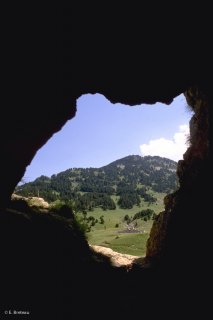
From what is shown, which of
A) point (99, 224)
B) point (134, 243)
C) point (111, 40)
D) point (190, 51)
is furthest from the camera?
point (99, 224)

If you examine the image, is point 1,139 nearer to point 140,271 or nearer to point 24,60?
point 24,60

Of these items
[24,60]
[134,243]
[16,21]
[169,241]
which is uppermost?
[16,21]

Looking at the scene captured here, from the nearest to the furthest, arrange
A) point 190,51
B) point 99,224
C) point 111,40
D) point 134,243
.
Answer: point 111,40 < point 190,51 < point 134,243 < point 99,224

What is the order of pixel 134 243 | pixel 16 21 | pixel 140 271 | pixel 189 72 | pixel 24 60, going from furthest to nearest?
1. pixel 134 243
2. pixel 140 271
3. pixel 189 72
4. pixel 24 60
5. pixel 16 21

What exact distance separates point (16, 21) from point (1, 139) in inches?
182

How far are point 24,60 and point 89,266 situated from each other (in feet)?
34.1

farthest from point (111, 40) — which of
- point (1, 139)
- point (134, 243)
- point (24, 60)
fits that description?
point (134, 243)

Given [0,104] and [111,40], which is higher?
[111,40]

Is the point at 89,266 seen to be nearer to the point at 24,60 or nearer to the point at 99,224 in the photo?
the point at 24,60

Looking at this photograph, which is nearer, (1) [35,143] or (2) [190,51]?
(2) [190,51]

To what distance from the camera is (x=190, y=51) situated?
14.0 metres

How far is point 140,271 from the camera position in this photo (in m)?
17.2

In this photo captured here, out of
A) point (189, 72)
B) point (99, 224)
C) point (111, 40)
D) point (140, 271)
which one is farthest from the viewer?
point (99, 224)

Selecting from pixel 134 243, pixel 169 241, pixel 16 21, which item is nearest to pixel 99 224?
pixel 134 243
